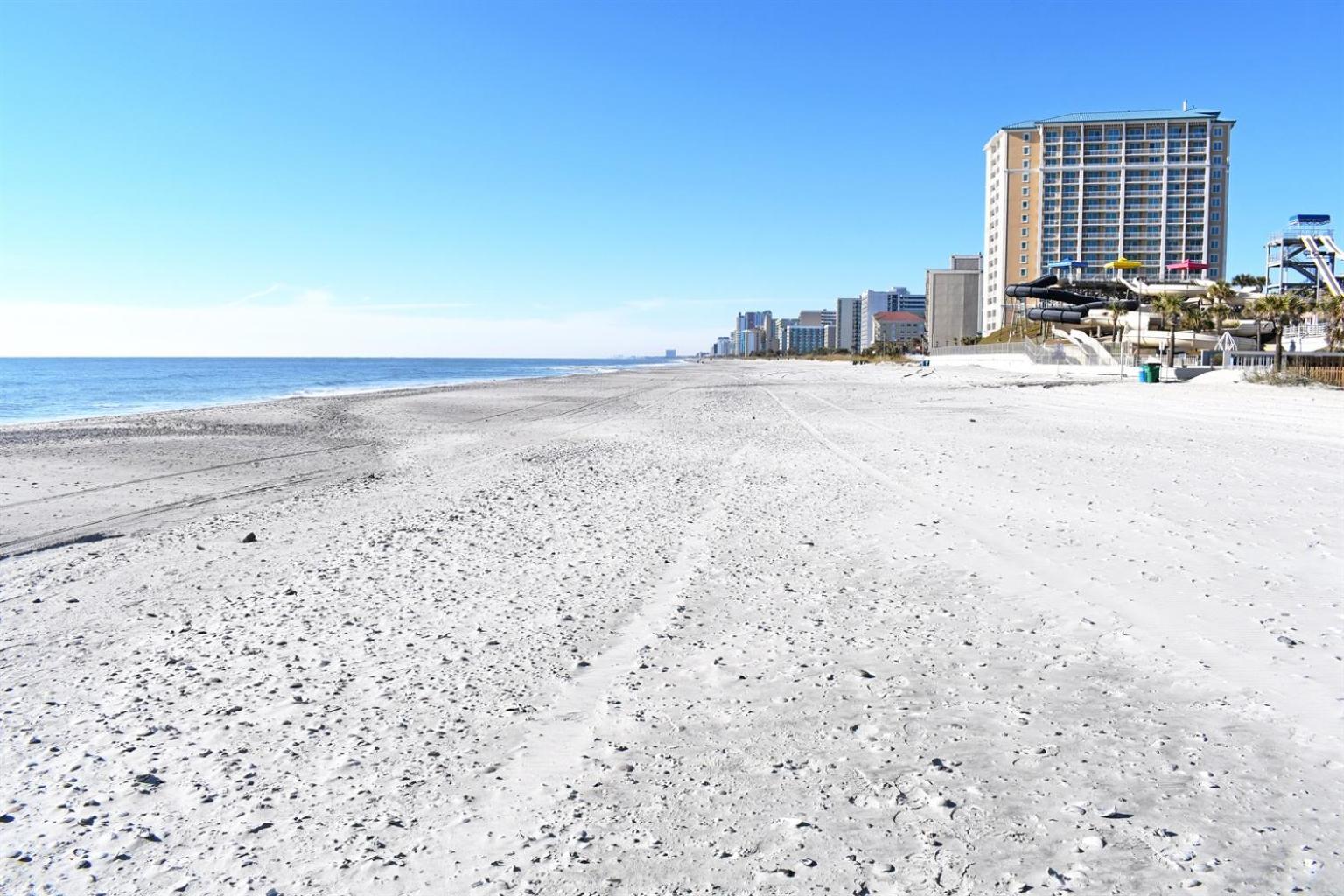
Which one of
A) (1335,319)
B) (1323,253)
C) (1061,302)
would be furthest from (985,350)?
(1323,253)

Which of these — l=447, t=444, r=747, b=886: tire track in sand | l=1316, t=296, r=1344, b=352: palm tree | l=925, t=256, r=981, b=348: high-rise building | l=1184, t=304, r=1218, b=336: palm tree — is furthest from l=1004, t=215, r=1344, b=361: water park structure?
l=447, t=444, r=747, b=886: tire track in sand

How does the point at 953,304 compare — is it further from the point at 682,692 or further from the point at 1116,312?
the point at 682,692

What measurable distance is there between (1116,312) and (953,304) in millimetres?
95551

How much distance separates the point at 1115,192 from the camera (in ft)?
420

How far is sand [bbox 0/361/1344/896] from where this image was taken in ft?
9.89

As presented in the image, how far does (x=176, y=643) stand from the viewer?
5320mm

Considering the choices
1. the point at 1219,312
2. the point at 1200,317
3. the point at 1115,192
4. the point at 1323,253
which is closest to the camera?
the point at 1219,312

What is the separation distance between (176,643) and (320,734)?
2010mm

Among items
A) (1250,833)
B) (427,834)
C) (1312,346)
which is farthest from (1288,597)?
(1312,346)

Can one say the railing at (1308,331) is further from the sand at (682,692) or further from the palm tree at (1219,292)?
the sand at (682,692)

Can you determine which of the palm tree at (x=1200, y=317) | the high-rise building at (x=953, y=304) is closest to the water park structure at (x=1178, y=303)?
the palm tree at (x=1200, y=317)

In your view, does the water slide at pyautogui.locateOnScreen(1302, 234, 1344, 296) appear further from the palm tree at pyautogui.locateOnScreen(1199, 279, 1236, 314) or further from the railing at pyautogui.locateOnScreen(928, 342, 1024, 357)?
the railing at pyautogui.locateOnScreen(928, 342, 1024, 357)

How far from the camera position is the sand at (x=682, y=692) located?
3.02m

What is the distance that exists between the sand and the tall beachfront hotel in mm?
128811
